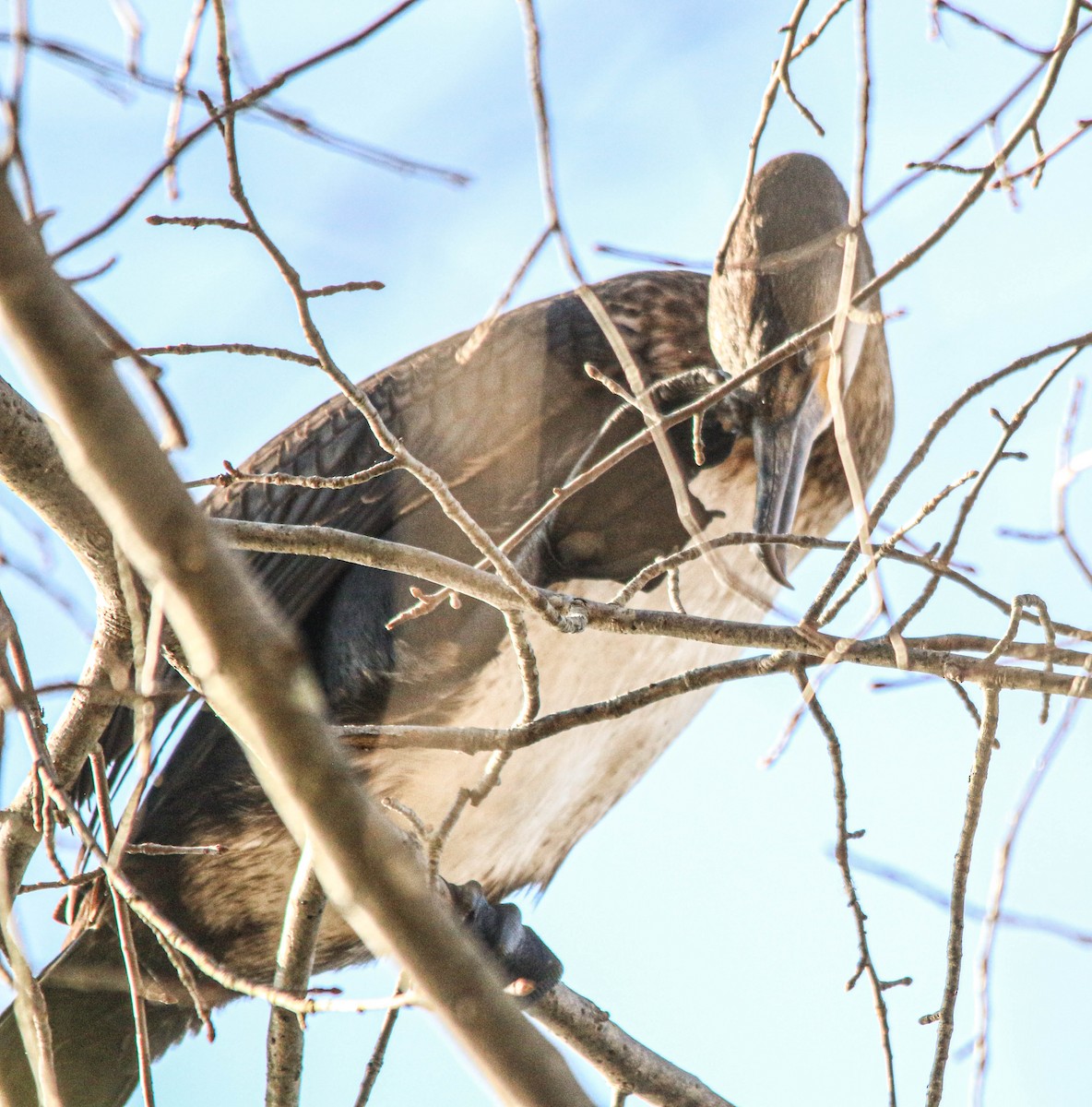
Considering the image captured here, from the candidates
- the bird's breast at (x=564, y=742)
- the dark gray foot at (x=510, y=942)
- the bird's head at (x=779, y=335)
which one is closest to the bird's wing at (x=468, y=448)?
the bird's breast at (x=564, y=742)

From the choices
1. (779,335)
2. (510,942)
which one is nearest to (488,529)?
(779,335)

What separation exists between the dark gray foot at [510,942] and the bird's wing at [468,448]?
659mm

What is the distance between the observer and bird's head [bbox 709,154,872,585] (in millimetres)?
2789

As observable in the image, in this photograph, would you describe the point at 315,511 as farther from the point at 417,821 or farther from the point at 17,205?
the point at 17,205

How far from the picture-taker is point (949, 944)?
1.70 meters

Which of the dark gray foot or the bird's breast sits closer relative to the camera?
the dark gray foot

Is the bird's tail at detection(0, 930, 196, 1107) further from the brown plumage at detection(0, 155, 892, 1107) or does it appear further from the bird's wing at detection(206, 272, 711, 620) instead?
the bird's wing at detection(206, 272, 711, 620)

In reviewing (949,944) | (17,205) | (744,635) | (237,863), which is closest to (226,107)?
(17,205)

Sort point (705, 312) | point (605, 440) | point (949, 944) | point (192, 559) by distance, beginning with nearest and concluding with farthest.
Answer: point (192, 559), point (949, 944), point (605, 440), point (705, 312)

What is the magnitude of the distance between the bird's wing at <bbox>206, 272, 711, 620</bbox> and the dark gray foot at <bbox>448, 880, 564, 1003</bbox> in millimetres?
659

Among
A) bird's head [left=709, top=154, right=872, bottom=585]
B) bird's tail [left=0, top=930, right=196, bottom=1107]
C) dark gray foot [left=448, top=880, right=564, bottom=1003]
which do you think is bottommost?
dark gray foot [left=448, top=880, right=564, bottom=1003]

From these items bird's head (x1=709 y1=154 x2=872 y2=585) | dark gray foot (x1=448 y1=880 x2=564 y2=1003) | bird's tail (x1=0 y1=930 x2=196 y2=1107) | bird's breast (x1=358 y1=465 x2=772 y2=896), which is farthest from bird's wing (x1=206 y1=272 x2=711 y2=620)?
bird's tail (x1=0 y1=930 x2=196 y2=1107)

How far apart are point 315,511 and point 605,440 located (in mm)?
607

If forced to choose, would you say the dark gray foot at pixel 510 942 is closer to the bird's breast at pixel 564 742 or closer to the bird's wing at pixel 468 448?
the bird's breast at pixel 564 742
